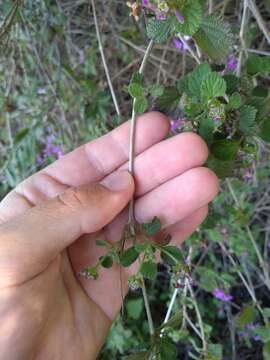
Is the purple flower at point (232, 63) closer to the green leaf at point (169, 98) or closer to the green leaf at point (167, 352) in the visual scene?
the green leaf at point (169, 98)

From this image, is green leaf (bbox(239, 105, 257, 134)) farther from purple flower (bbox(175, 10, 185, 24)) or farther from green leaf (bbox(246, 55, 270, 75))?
purple flower (bbox(175, 10, 185, 24))

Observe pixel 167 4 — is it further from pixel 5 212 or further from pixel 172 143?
pixel 5 212

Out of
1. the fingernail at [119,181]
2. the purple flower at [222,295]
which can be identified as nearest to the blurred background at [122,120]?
the purple flower at [222,295]

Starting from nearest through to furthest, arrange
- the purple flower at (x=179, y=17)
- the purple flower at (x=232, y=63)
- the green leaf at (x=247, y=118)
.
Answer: the purple flower at (x=179, y=17), the green leaf at (x=247, y=118), the purple flower at (x=232, y=63)

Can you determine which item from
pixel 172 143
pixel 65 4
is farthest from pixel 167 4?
Answer: pixel 65 4

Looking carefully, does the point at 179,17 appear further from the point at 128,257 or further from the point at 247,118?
the point at 128,257
